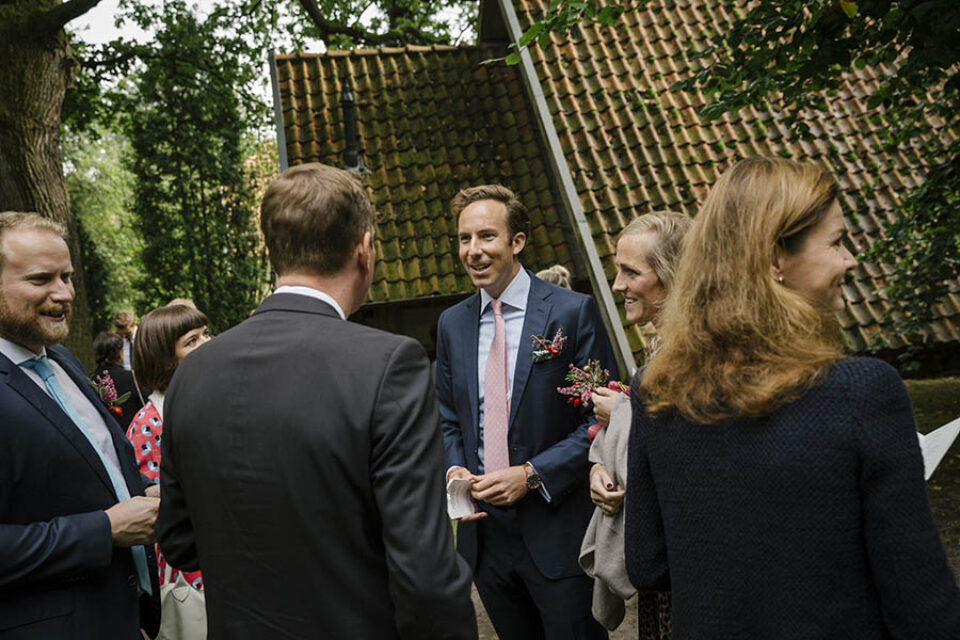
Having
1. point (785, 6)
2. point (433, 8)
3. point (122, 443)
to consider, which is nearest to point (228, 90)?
point (433, 8)

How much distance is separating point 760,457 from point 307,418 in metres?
0.95

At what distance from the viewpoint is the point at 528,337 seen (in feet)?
10.5

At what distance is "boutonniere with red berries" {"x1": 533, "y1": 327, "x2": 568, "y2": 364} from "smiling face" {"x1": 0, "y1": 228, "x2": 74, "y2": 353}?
1714 mm

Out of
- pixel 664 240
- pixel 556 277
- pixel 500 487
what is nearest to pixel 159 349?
pixel 500 487

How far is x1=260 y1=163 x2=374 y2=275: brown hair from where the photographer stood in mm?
1845

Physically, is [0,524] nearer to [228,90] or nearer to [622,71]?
[622,71]

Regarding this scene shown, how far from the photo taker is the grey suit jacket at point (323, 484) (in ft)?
5.53

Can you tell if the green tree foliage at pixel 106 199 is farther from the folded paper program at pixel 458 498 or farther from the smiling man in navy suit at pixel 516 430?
the folded paper program at pixel 458 498

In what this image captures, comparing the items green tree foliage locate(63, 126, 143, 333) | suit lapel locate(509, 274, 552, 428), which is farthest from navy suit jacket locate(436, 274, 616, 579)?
green tree foliage locate(63, 126, 143, 333)

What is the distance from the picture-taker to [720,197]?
1.67 metres

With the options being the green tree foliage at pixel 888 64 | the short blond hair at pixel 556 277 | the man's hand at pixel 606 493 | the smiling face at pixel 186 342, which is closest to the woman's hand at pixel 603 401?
the man's hand at pixel 606 493

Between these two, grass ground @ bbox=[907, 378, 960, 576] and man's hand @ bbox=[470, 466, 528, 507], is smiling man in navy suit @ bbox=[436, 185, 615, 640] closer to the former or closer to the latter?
man's hand @ bbox=[470, 466, 528, 507]

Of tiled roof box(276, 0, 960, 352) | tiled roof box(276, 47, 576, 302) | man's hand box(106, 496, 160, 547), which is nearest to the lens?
man's hand box(106, 496, 160, 547)

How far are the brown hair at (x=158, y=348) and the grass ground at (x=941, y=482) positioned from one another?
2663 mm
